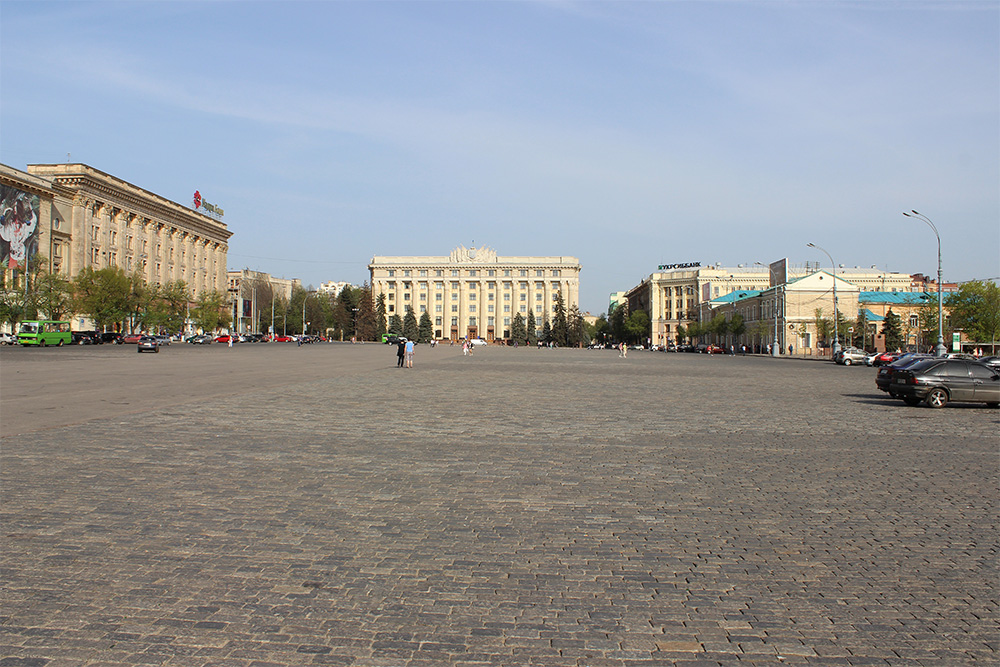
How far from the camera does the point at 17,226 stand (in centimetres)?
7725

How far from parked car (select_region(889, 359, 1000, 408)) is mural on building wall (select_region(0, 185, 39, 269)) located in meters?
79.0

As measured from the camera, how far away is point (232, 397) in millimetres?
19703

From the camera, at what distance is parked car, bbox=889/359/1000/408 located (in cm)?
2097

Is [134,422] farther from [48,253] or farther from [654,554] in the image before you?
[48,253]

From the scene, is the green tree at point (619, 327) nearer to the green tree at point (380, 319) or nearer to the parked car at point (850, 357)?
the green tree at point (380, 319)

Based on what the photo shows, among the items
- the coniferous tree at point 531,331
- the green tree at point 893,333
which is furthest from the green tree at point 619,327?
the green tree at point 893,333

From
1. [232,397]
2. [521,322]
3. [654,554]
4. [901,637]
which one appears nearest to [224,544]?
[654,554]

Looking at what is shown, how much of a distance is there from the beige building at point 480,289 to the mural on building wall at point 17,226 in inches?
4201

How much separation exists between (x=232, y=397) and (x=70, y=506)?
1280cm

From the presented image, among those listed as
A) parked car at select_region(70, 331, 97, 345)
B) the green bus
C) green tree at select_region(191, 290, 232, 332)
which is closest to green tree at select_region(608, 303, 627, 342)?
green tree at select_region(191, 290, 232, 332)

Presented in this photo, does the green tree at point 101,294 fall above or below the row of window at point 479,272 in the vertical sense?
below

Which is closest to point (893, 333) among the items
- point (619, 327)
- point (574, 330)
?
point (574, 330)

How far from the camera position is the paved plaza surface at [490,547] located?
4320 millimetres

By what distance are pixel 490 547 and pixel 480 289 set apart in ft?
596
